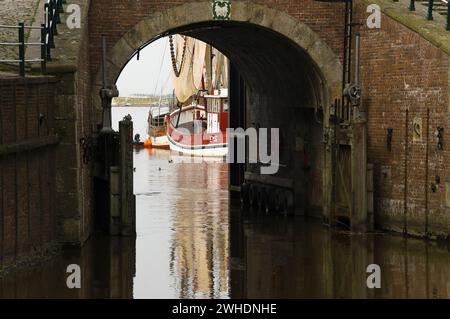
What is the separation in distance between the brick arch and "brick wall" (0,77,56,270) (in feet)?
12.2

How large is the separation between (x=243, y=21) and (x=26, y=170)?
7820 mm

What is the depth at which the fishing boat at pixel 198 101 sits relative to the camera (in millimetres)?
68062

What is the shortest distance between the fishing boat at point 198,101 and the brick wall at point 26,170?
1673 inches

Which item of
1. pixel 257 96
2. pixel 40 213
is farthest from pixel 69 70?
pixel 257 96

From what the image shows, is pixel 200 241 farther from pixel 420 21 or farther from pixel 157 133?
pixel 157 133

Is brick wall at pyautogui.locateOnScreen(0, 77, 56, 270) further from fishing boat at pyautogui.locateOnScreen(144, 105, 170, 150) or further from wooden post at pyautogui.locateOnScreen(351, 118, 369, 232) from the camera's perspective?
fishing boat at pyautogui.locateOnScreen(144, 105, 170, 150)

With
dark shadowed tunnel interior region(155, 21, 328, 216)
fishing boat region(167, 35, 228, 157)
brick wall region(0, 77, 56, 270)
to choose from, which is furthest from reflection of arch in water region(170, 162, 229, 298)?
fishing boat region(167, 35, 228, 157)

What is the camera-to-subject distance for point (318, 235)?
2730cm

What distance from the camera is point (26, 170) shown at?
2184 cm

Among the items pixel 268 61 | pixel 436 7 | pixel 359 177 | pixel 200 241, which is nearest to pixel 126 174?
pixel 200 241
